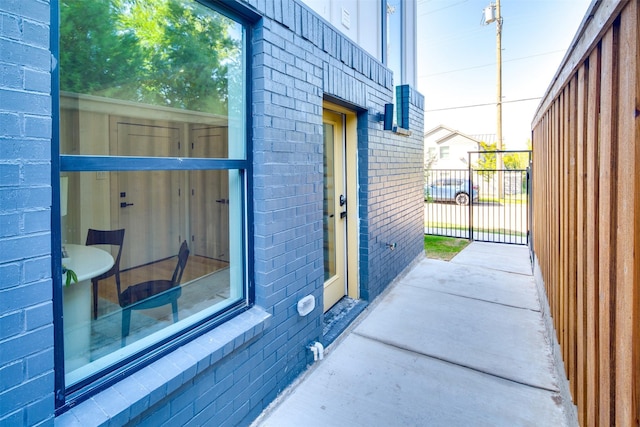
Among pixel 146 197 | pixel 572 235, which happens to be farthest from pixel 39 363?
pixel 146 197

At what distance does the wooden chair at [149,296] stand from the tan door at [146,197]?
0.83 ft

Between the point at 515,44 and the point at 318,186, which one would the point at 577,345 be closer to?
the point at 318,186

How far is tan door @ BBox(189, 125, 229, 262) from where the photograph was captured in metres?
2.31

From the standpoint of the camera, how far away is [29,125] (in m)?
1.16

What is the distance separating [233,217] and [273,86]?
858 millimetres

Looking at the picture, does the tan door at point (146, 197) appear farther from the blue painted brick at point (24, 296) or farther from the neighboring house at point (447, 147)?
the neighboring house at point (447, 147)

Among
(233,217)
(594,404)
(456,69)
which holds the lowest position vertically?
(594,404)

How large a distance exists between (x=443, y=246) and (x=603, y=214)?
18.9 feet

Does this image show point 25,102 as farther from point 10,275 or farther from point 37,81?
point 10,275

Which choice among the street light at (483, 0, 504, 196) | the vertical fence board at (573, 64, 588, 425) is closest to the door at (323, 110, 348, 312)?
the vertical fence board at (573, 64, 588, 425)

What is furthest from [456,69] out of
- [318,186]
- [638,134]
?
[638,134]

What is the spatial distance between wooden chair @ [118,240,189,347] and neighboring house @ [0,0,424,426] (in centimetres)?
2

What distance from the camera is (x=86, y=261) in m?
1.89

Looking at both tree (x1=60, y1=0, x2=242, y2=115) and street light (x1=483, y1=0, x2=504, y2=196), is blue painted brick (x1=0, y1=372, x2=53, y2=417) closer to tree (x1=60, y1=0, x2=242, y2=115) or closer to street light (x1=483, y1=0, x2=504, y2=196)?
tree (x1=60, y1=0, x2=242, y2=115)
